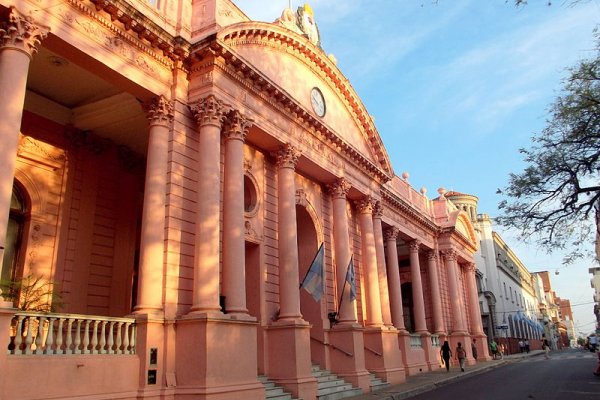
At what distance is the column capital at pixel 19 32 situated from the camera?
8.69 metres

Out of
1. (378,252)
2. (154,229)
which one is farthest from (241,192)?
(378,252)

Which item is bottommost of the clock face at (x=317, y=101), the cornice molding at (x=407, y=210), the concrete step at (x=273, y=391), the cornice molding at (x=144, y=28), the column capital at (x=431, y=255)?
the concrete step at (x=273, y=391)

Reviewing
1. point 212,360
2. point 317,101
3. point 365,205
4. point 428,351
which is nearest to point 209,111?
point 212,360

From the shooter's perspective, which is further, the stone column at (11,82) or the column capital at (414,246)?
the column capital at (414,246)

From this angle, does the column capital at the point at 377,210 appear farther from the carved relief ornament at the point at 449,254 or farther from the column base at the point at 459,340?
Result: the column base at the point at 459,340

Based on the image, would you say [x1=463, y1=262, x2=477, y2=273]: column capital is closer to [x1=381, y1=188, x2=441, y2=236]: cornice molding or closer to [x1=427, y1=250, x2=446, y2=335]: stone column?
[x1=381, y1=188, x2=441, y2=236]: cornice molding

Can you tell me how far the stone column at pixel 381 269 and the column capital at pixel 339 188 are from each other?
292cm

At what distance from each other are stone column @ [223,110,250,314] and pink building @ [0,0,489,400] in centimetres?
5

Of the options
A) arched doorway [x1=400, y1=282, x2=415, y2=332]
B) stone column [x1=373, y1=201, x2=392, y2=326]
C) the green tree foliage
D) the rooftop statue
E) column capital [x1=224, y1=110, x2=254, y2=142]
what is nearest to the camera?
the green tree foliage

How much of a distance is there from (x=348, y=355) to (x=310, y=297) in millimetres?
2242

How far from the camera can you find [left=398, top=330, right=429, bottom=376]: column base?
2167 centimetres

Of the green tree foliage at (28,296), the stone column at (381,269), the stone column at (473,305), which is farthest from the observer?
the stone column at (473,305)

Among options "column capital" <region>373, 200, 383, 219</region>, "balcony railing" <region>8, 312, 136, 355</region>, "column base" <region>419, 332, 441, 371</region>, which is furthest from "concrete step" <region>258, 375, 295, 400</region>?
"column base" <region>419, 332, 441, 371</region>

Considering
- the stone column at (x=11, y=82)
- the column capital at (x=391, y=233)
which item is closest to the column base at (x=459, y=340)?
the column capital at (x=391, y=233)
